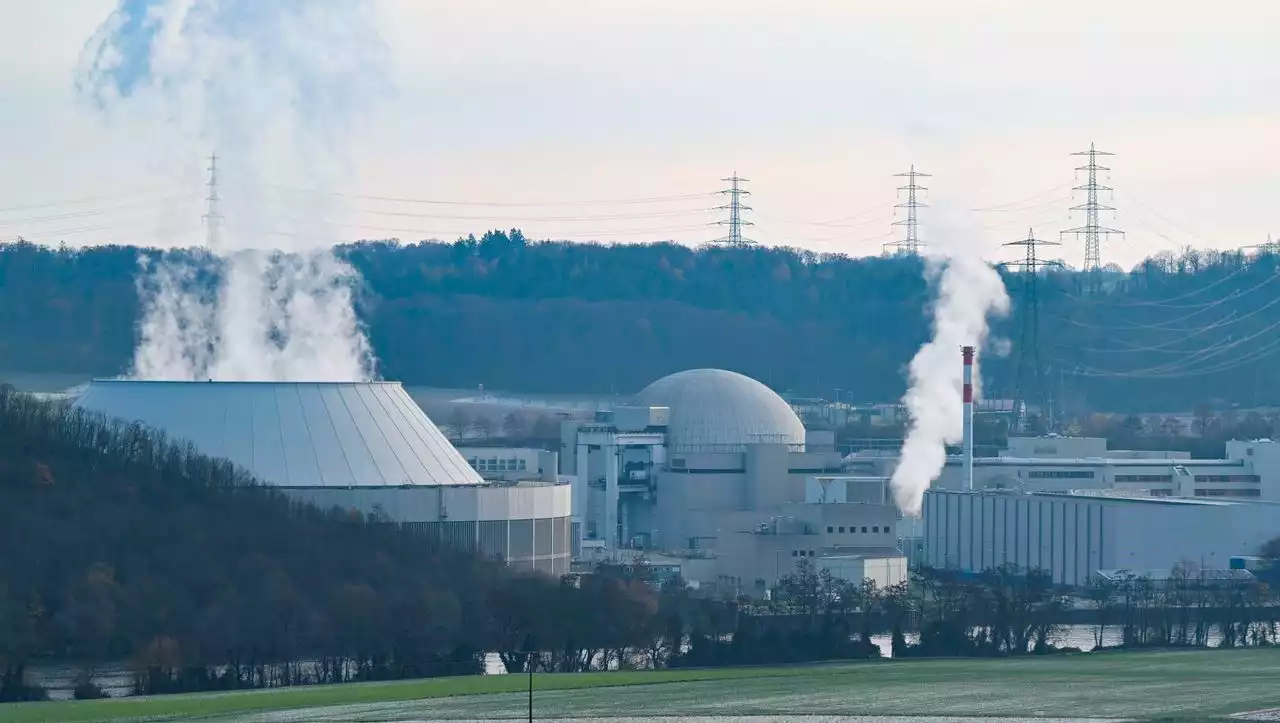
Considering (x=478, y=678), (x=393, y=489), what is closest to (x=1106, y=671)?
(x=478, y=678)

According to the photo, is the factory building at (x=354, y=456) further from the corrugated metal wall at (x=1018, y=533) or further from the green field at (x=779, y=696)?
the green field at (x=779, y=696)

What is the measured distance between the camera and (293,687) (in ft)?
105

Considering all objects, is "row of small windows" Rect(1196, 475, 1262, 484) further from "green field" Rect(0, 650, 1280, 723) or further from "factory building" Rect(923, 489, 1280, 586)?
"green field" Rect(0, 650, 1280, 723)

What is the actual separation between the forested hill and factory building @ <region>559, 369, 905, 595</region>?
2742 centimetres

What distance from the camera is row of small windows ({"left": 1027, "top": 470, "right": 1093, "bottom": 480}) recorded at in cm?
6706

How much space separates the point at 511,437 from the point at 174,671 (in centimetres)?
5021

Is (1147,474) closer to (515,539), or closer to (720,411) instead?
(720,411)

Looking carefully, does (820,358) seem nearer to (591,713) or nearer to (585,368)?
(585,368)

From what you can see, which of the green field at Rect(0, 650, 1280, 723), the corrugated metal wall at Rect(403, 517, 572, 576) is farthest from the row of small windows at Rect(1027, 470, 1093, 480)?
the green field at Rect(0, 650, 1280, 723)

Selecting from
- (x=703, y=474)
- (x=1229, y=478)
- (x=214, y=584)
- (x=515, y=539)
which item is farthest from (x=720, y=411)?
(x=214, y=584)

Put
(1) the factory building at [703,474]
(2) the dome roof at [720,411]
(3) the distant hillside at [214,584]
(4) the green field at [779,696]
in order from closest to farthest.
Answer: (4) the green field at [779,696] → (3) the distant hillside at [214,584] → (1) the factory building at [703,474] → (2) the dome roof at [720,411]

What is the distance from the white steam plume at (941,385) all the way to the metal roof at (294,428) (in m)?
17.1

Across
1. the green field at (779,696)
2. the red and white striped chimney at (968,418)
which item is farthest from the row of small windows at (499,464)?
the green field at (779,696)

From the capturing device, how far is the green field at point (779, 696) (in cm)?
2830
